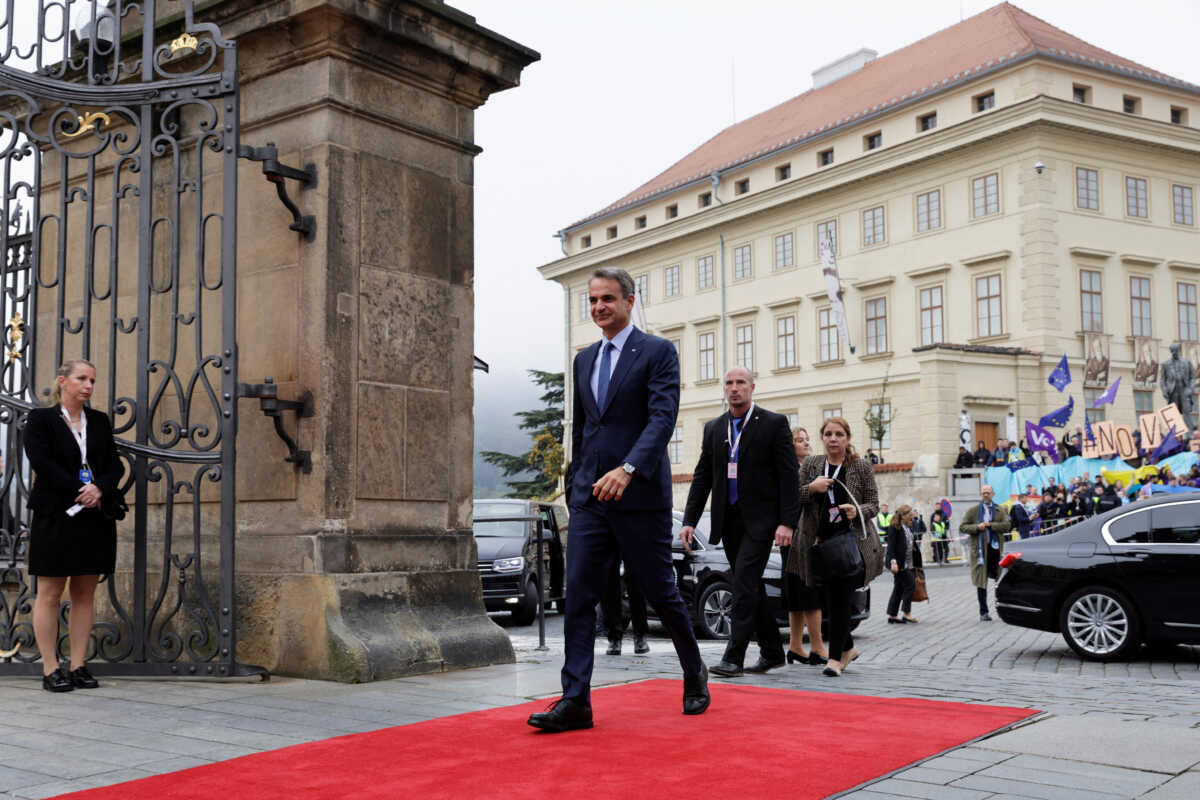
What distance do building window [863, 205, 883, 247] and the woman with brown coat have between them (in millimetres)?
42441

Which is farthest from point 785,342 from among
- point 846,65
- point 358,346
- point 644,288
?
point 358,346

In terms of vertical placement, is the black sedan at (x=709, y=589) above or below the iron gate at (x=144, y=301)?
below

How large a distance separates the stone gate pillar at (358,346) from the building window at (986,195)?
40.5 meters

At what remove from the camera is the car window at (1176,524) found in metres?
11.3

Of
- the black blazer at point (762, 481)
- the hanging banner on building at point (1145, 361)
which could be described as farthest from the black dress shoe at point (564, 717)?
the hanging banner on building at point (1145, 361)

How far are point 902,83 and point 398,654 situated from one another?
49206 mm

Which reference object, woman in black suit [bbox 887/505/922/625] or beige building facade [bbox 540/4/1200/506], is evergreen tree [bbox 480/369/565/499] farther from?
woman in black suit [bbox 887/505/922/625]

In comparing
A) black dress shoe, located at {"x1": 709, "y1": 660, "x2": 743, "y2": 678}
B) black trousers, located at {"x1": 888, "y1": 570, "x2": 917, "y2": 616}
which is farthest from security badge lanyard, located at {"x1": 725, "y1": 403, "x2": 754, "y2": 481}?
black trousers, located at {"x1": 888, "y1": 570, "x2": 917, "y2": 616}

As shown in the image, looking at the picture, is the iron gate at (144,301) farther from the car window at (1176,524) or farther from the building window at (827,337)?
the building window at (827,337)

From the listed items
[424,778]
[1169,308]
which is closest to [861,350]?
[1169,308]

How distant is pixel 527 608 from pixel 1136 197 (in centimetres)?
3826

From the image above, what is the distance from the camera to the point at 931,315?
48.2 metres

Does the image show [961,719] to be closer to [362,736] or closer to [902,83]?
[362,736]

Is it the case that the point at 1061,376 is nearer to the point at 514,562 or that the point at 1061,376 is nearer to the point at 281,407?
the point at 514,562
